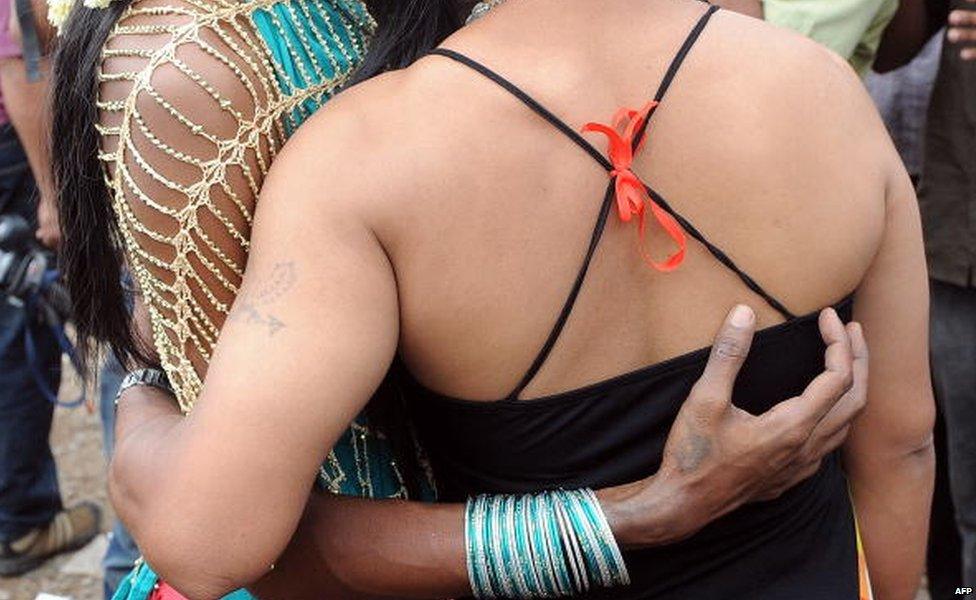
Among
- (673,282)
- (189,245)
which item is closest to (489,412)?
(673,282)

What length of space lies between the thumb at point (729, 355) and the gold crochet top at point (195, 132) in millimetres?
513

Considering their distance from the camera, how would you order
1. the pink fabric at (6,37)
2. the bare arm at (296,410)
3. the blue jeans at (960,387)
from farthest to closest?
1. the pink fabric at (6,37)
2. the blue jeans at (960,387)
3. the bare arm at (296,410)

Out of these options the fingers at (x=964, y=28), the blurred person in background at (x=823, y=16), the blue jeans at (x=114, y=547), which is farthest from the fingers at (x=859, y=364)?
the blue jeans at (x=114, y=547)

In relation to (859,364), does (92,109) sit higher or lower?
higher

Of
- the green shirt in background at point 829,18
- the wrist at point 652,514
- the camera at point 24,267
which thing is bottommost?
the camera at point 24,267

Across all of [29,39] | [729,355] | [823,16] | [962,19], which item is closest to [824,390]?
[729,355]

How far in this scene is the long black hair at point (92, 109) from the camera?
58.0 inches

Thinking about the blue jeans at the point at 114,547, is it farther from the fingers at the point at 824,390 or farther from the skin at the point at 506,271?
the fingers at the point at 824,390

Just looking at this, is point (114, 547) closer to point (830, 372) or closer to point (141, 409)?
point (141, 409)

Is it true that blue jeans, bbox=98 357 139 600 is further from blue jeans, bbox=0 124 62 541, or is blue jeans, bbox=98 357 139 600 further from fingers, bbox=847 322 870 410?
fingers, bbox=847 322 870 410

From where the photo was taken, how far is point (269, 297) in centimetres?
124

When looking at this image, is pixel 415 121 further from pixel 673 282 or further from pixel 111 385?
pixel 111 385

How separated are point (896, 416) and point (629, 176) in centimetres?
54

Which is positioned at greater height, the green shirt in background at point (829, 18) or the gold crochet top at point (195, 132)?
the gold crochet top at point (195, 132)
